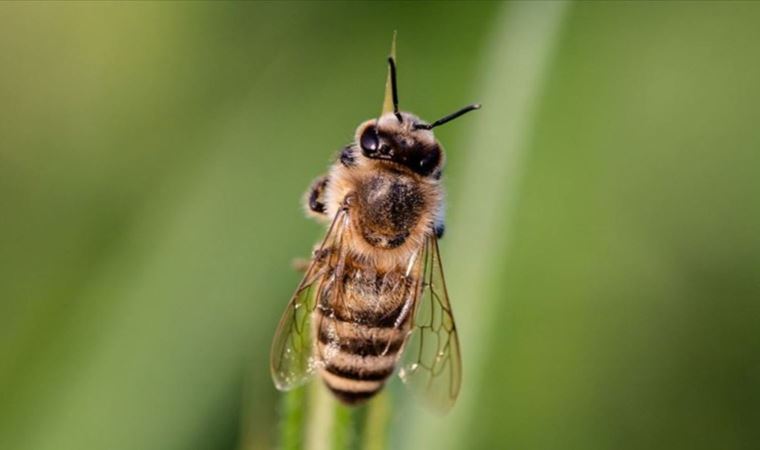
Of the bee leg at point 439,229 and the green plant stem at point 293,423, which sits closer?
the green plant stem at point 293,423

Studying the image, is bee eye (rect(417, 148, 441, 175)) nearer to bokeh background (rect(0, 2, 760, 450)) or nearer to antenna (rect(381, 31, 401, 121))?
antenna (rect(381, 31, 401, 121))

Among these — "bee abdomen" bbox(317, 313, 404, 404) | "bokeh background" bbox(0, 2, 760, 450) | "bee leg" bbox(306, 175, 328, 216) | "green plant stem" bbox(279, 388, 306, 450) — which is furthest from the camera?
"bokeh background" bbox(0, 2, 760, 450)

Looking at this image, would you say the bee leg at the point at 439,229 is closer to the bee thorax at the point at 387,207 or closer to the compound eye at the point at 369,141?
the bee thorax at the point at 387,207

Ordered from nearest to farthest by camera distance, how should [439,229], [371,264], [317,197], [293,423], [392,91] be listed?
[293,423], [392,91], [371,264], [439,229], [317,197]

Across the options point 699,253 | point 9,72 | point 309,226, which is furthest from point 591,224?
point 9,72

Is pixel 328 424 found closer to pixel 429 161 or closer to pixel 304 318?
pixel 304 318

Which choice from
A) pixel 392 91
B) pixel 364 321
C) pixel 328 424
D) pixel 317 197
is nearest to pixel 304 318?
pixel 364 321

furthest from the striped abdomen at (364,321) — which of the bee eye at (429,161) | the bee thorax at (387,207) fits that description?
the bee eye at (429,161)

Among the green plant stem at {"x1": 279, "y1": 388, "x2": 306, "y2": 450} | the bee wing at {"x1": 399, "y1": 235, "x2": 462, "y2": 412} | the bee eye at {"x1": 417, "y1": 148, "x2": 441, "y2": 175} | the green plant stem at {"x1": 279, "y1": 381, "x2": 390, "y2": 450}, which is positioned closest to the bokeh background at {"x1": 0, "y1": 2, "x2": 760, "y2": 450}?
the bee wing at {"x1": 399, "y1": 235, "x2": 462, "y2": 412}
